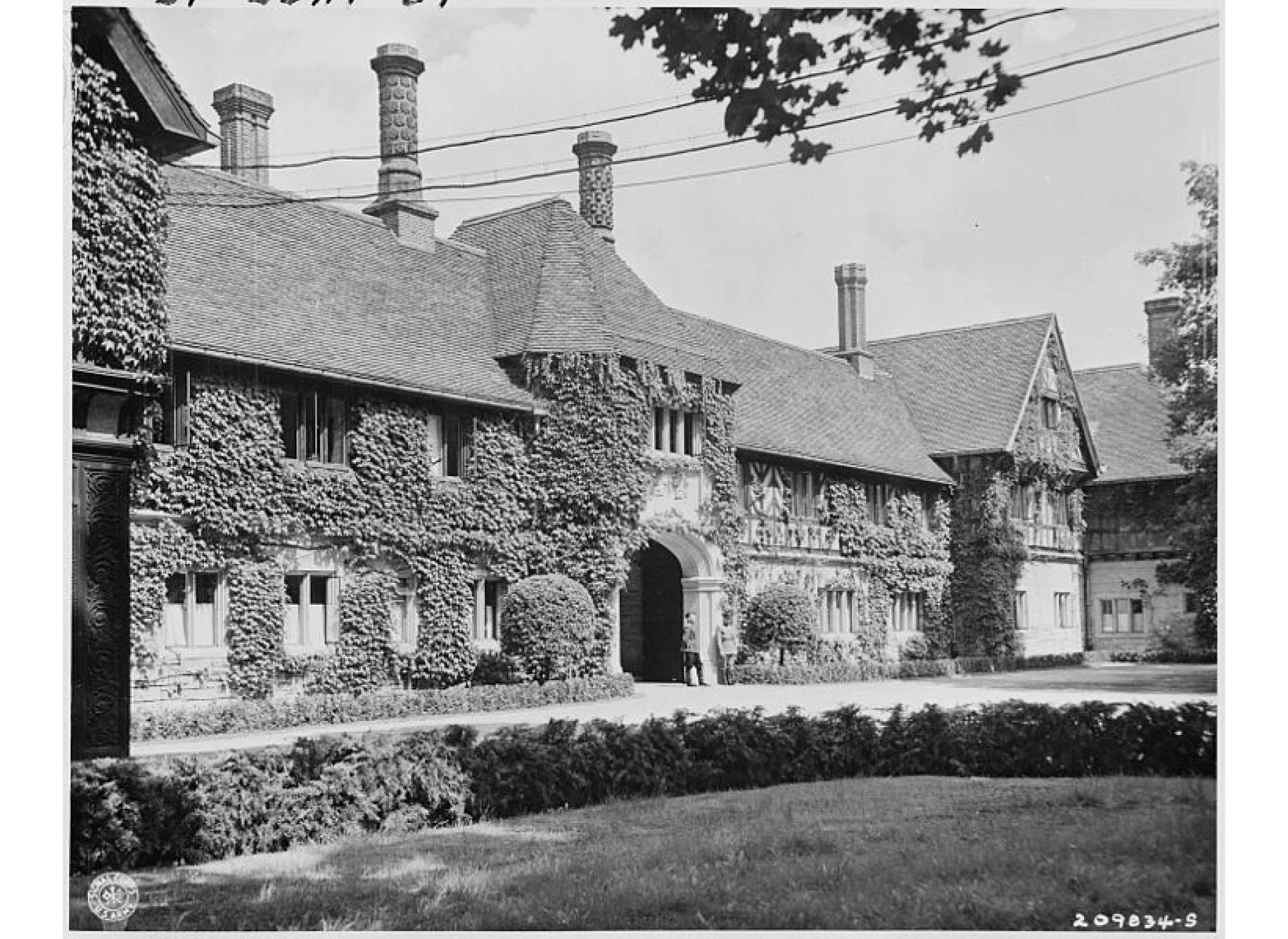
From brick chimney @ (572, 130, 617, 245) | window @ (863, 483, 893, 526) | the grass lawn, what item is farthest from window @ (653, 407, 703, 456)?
the grass lawn

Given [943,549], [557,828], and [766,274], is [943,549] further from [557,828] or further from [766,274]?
[557,828]

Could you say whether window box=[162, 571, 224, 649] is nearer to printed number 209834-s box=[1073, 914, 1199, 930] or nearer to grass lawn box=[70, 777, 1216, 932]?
grass lawn box=[70, 777, 1216, 932]

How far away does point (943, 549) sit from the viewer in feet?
83.6

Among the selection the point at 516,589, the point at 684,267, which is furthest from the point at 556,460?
the point at 684,267

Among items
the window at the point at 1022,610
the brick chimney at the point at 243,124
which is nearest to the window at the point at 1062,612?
the window at the point at 1022,610

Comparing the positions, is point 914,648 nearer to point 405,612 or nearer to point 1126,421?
point 1126,421

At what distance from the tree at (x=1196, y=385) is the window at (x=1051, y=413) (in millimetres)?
9959

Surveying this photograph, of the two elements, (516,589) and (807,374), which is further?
(807,374)

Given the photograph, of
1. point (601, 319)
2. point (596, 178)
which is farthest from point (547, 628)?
point (596, 178)

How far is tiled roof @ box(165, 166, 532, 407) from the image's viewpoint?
16.4 m

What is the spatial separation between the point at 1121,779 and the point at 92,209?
9277mm

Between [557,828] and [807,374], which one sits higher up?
[807,374]

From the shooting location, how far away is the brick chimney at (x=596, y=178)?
47.1 feet

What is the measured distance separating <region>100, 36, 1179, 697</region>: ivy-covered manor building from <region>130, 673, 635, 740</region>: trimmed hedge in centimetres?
46
